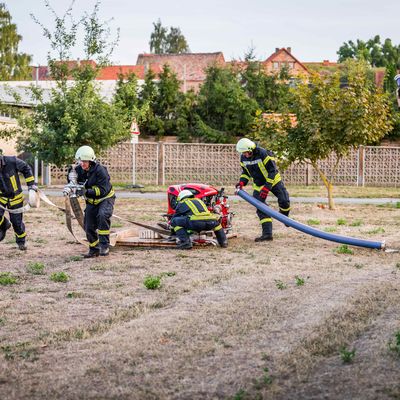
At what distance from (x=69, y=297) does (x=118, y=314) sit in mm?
1182

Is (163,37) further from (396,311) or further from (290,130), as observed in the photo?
(396,311)

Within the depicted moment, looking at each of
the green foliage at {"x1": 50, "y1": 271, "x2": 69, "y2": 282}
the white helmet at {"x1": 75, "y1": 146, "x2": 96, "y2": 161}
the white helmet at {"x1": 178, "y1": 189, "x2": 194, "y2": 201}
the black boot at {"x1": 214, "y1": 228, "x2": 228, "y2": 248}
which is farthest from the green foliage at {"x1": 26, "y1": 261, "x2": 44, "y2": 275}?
the black boot at {"x1": 214, "y1": 228, "x2": 228, "y2": 248}

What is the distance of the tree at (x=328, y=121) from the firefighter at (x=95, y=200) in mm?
8517

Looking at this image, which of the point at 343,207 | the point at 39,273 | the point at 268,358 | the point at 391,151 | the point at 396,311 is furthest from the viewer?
the point at 391,151

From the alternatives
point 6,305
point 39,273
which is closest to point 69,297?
point 6,305

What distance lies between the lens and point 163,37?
96.1 m

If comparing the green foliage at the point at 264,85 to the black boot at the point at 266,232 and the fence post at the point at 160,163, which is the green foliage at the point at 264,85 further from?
the black boot at the point at 266,232

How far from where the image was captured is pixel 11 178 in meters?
12.7

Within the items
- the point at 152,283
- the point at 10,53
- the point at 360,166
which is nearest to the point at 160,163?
the point at 360,166

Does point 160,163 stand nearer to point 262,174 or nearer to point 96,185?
point 262,174

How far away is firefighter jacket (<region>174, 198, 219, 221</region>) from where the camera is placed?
12.6 m

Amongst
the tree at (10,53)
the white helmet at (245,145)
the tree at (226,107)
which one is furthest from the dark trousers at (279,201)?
the tree at (10,53)

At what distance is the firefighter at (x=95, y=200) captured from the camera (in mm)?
12000

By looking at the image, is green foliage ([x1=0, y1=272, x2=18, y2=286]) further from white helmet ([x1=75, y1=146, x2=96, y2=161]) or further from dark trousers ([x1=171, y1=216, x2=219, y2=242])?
dark trousers ([x1=171, y1=216, x2=219, y2=242])
